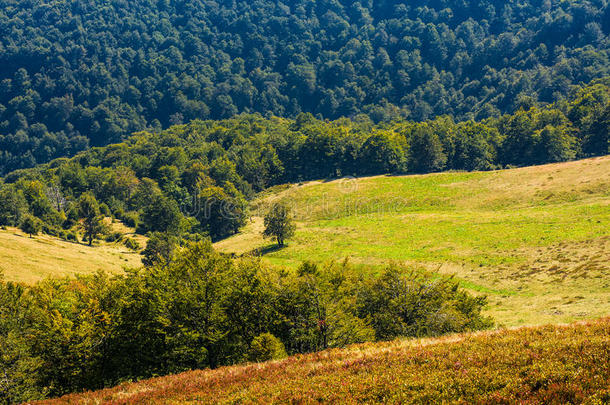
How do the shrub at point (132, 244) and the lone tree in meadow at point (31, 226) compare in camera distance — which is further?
the shrub at point (132, 244)

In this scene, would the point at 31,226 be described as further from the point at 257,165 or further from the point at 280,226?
the point at 257,165

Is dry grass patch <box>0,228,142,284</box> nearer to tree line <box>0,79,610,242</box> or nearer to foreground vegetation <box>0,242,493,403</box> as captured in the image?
tree line <box>0,79,610,242</box>

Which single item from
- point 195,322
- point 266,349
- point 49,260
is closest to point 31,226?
point 49,260

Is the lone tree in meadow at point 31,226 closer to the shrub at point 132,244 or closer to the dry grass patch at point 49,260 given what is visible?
the dry grass patch at point 49,260

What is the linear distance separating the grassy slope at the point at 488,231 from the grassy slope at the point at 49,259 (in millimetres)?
24093

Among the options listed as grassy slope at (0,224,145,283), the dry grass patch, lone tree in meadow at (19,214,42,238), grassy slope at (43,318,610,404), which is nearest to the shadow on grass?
the dry grass patch

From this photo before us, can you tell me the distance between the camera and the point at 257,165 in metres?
134

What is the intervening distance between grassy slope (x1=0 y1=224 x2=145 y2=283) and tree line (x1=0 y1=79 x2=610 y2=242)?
17.0 metres

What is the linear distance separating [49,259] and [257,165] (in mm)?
80357

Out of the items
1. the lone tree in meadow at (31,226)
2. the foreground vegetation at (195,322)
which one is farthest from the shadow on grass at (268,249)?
the lone tree in meadow at (31,226)

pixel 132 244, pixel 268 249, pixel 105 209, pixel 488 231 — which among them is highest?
pixel 105 209

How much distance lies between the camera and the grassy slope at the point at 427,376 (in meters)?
10.8

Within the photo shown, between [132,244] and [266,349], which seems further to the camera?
[132,244]

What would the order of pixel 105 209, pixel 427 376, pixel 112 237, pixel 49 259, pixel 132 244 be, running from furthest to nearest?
pixel 105 209, pixel 112 237, pixel 132 244, pixel 49 259, pixel 427 376
